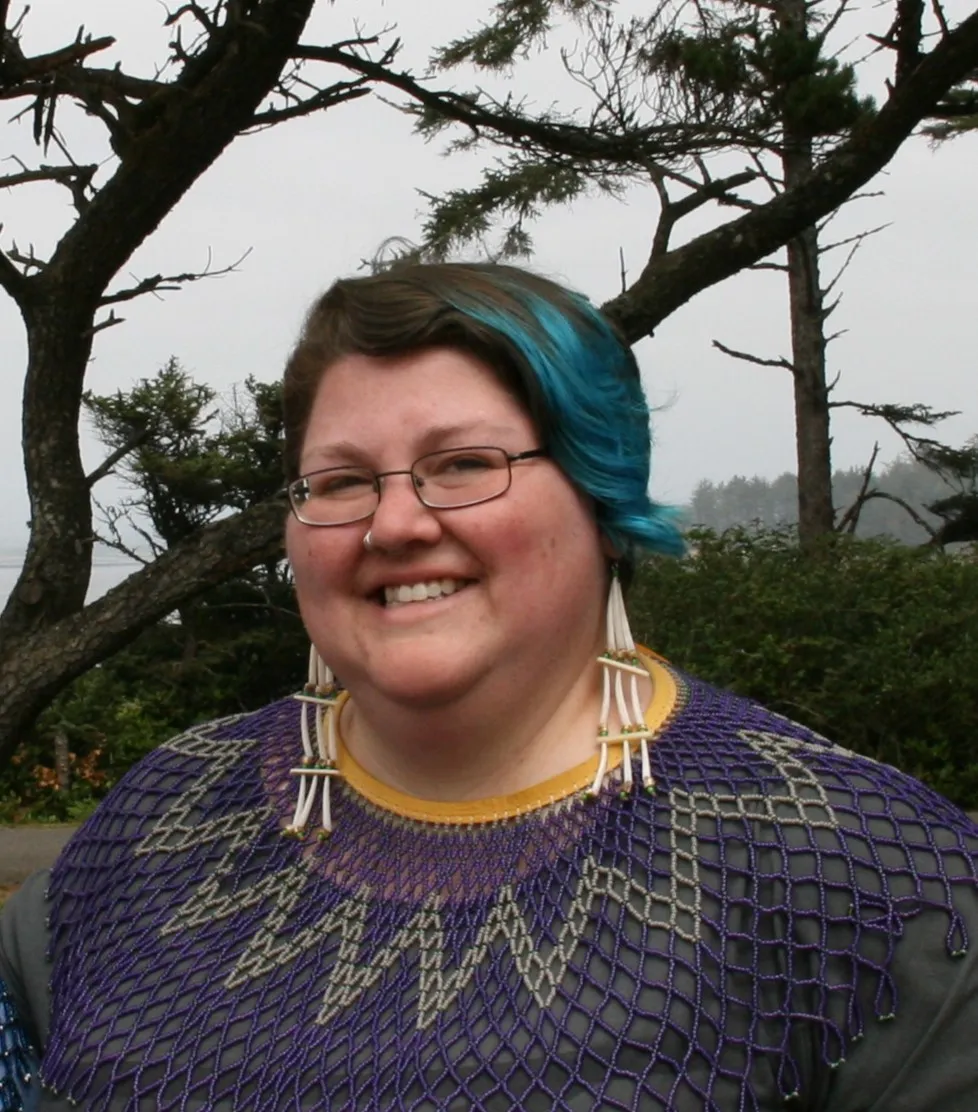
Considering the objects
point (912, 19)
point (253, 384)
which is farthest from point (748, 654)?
point (253, 384)

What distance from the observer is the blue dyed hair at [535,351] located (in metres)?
1.31

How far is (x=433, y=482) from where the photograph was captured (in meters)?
1.29

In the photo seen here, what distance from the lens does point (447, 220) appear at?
687 centimetres

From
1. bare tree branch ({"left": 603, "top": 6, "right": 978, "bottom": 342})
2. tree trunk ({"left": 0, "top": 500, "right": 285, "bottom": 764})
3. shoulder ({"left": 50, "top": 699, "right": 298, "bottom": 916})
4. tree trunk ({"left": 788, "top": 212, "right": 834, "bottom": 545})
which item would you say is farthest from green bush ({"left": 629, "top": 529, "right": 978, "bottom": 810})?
shoulder ({"left": 50, "top": 699, "right": 298, "bottom": 916})

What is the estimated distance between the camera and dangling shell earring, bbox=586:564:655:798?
52.6 inches

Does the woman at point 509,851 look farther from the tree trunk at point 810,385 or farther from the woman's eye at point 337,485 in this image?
the tree trunk at point 810,385

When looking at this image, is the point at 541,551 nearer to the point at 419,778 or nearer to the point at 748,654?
the point at 419,778

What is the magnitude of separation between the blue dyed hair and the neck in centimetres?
17

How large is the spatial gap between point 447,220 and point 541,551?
584 centimetres

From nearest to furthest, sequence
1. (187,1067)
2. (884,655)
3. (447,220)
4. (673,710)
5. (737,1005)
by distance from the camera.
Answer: (737,1005)
(187,1067)
(673,710)
(884,655)
(447,220)

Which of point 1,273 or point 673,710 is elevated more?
point 1,273

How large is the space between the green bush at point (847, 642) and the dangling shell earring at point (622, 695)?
3.56m

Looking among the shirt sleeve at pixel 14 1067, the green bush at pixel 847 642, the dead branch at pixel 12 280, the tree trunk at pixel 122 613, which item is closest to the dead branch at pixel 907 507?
the green bush at pixel 847 642

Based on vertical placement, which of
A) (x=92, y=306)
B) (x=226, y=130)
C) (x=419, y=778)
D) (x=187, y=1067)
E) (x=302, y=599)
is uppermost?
(x=226, y=130)
